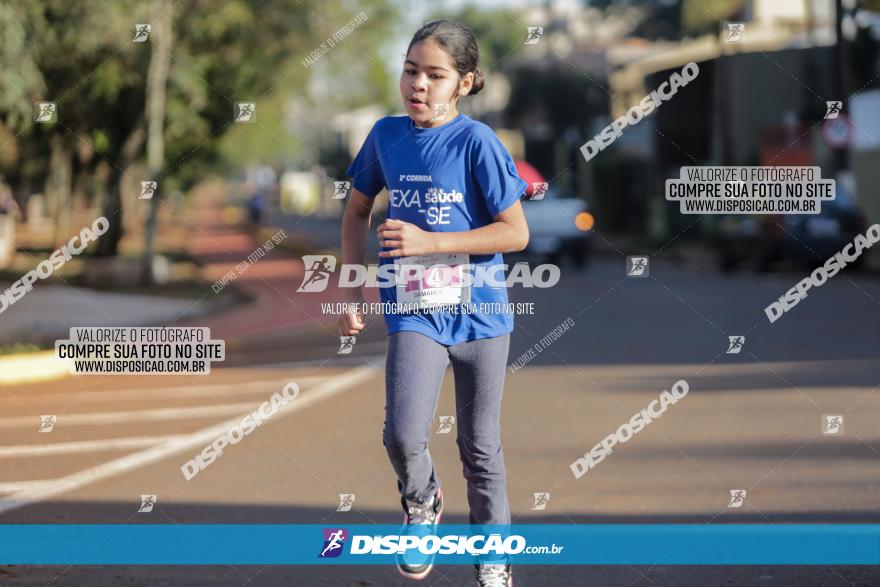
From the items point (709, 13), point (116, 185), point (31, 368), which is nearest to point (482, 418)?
point (31, 368)

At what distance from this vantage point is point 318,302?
24312 mm

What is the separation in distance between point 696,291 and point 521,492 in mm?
16690

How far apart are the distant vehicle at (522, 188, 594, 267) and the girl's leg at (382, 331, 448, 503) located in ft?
86.6

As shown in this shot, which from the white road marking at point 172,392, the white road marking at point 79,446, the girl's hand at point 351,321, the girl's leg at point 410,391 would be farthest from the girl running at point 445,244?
the white road marking at point 172,392

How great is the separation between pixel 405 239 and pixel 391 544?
4.29 ft

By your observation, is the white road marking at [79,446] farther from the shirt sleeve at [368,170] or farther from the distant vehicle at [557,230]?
the distant vehicle at [557,230]

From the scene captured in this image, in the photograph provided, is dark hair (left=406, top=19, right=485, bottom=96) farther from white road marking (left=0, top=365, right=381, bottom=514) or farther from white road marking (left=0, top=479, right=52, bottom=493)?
white road marking (left=0, top=479, right=52, bottom=493)

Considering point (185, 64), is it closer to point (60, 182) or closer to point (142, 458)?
point (60, 182)

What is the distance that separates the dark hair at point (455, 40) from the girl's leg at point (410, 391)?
917 mm

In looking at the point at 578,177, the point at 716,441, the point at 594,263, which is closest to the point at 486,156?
the point at 716,441

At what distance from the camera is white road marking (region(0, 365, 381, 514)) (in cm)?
781

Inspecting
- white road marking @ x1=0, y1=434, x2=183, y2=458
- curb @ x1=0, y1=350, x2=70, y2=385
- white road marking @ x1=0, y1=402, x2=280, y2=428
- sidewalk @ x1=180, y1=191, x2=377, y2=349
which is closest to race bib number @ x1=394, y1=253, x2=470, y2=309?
white road marking @ x1=0, y1=434, x2=183, y2=458

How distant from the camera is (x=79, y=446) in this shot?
32.2ft

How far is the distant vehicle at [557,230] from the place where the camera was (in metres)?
31.6
